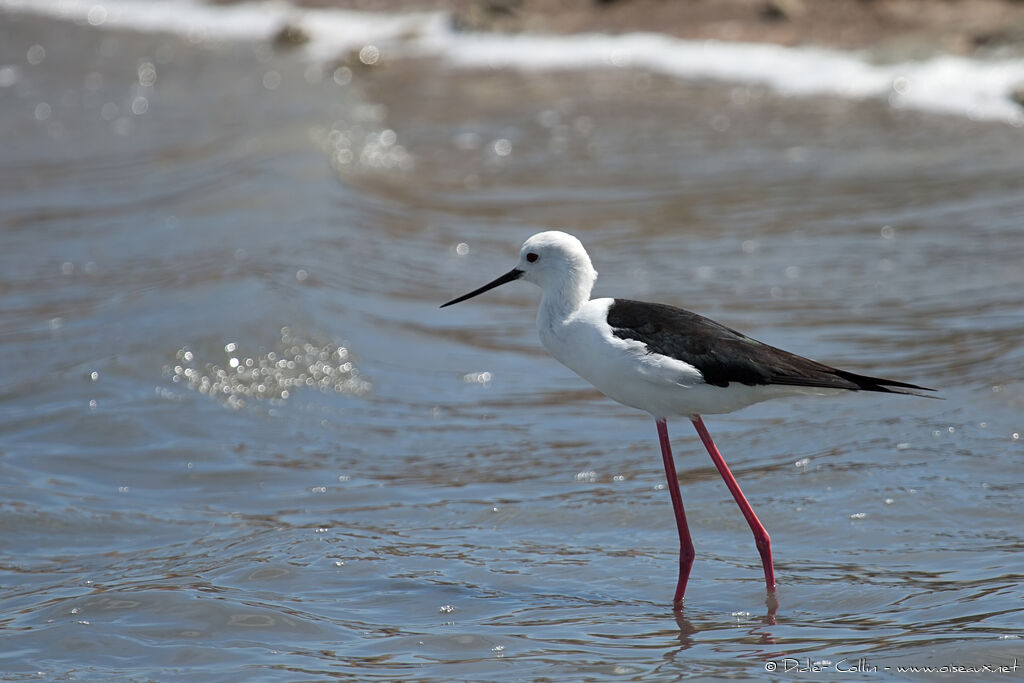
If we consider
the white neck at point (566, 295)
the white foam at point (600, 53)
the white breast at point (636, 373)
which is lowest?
the white breast at point (636, 373)

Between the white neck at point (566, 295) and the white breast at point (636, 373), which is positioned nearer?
the white breast at point (636, 373)

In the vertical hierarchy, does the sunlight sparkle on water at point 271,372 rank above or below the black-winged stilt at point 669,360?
below

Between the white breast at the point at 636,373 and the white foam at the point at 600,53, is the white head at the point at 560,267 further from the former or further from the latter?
the white foam at the point at 600,53

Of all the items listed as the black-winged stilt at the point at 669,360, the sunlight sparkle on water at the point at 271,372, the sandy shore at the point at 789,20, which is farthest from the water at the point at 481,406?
the sandy shore at the point at 789,20

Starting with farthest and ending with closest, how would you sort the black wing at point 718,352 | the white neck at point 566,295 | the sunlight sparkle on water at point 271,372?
the sunlight sparkle on water at point 271,372
the white neck at point 566,295
the black wing at point 718,352

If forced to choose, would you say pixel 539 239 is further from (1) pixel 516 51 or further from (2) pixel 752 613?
(1) pixel 516 51

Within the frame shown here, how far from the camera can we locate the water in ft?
17.2

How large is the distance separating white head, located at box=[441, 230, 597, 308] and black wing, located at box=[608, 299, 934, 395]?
0.24 metres

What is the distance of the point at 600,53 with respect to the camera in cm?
1780

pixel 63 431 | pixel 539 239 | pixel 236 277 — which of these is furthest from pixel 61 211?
pixel 539 239

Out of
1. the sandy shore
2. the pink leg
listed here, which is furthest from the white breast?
the sandy shore

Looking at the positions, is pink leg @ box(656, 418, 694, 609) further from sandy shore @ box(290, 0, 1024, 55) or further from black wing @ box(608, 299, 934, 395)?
sandy shore @ box(290, 0, 1024, 55)

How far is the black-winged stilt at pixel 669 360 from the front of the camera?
17.1 feet

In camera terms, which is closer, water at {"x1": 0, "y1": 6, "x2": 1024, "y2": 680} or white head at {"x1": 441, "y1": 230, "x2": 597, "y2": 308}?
water at {"x1": 0, "y1": 6, "x2": 1024, "y2": 680}
